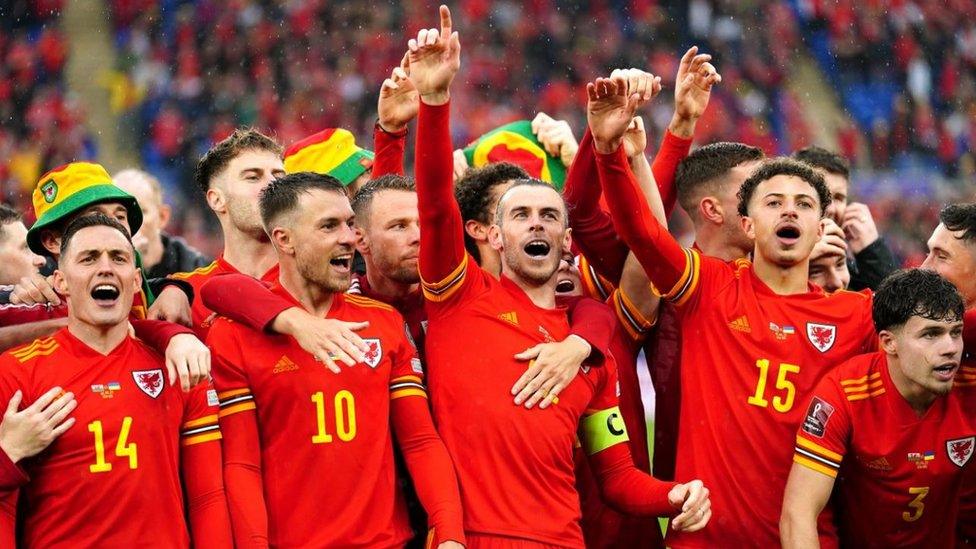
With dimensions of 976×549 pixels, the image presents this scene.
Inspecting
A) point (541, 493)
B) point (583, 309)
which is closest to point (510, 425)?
point (541, 493)

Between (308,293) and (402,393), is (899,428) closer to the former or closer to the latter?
(402,393)

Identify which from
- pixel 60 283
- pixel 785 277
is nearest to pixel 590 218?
pixel 785 277

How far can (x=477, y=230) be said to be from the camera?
4.97 metres

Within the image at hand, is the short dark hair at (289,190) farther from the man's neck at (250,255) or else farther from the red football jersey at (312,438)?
the man's neck at (250,255)

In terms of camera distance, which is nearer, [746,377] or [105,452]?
[105,452]

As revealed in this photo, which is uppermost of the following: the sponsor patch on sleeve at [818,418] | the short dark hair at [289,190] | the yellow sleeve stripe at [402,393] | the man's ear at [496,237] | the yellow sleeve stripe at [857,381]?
the short dark hair at [289,190]

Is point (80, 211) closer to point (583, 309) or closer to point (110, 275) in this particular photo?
point (110, 275)

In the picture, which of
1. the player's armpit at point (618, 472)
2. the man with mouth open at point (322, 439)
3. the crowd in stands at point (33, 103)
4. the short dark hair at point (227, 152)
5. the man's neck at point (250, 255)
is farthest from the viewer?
the crowd in stands at point (33, 103)

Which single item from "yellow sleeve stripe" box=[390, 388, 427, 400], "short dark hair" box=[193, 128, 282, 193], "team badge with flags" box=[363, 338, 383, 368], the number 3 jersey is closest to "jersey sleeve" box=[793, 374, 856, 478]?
the number 3 jersey

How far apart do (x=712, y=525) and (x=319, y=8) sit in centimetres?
1218

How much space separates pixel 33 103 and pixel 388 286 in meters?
11.0

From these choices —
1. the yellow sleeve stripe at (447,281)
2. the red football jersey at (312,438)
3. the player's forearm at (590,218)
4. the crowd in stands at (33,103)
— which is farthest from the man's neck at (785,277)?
the crowd in stands at (33,103)

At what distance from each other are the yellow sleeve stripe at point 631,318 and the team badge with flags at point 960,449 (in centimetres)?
117

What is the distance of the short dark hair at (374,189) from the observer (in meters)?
4.93
